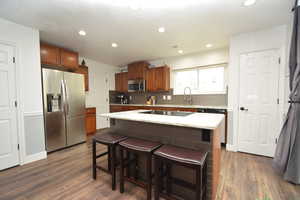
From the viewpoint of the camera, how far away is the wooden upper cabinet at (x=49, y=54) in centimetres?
283

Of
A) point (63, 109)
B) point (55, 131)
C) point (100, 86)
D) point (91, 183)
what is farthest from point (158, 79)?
point (91, 183)

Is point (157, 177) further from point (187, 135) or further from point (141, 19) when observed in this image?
point (141, 19)

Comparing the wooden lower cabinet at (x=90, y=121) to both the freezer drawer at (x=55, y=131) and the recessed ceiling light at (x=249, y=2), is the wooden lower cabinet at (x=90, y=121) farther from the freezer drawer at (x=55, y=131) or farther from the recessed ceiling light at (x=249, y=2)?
the recessed ceiling light at (x=249, y=2)

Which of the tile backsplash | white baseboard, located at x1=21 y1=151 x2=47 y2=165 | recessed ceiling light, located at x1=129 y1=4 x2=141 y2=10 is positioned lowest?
white baseboard, located at x1=21 y1=151 x2=47 y2=165

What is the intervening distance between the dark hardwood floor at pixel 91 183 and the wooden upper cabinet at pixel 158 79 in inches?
106

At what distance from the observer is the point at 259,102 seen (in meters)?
2.64

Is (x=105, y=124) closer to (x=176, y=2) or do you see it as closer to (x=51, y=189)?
(x=51, y=189)

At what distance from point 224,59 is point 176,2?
2490mm

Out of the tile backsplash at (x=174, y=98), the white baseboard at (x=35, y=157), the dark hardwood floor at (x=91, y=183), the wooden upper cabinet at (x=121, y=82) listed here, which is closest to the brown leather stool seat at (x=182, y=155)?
the dark hardwood floor at (x=91, y=183)

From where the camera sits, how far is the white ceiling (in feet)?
6.05

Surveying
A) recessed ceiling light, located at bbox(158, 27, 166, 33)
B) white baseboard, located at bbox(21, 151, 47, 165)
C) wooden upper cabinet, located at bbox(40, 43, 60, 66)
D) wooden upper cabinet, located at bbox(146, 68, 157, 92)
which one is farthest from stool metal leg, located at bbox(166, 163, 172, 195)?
wooden upper cabinet, located at bbox(40, 43, 60, 66)

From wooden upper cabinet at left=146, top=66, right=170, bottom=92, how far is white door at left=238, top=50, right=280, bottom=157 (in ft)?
6.93

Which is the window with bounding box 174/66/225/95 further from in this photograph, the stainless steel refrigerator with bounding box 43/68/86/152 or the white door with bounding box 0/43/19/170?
the white door with bounding box 0/43/19/170

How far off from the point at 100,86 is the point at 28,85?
2.54 m
